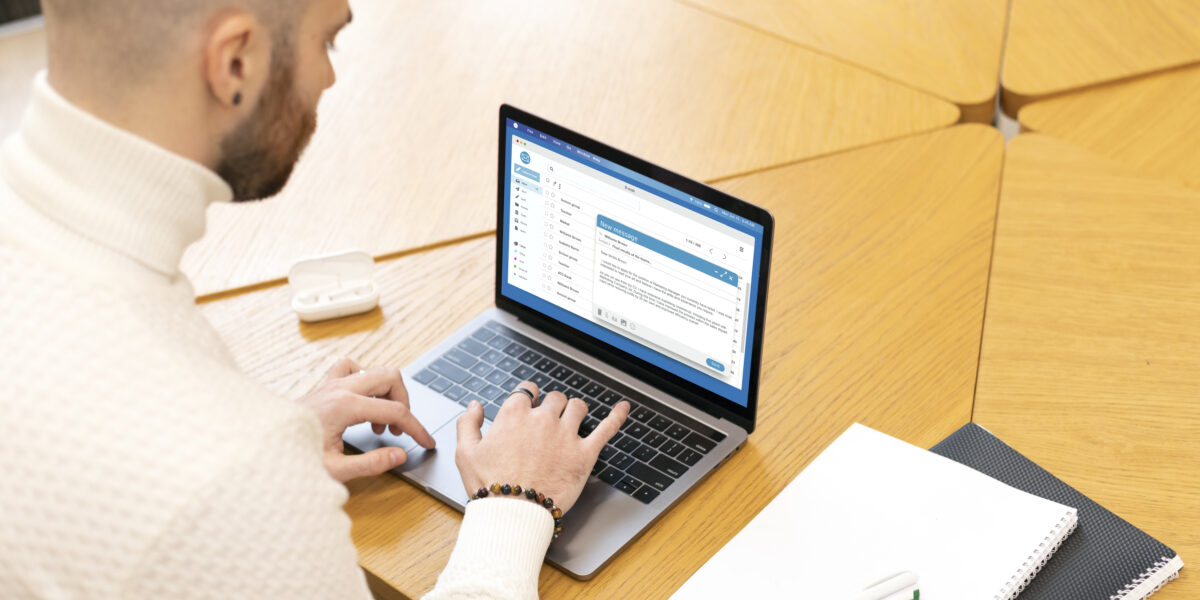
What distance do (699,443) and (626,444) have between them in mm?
76

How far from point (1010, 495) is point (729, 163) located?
0.71 metres

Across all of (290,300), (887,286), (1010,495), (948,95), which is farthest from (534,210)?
(948,95)

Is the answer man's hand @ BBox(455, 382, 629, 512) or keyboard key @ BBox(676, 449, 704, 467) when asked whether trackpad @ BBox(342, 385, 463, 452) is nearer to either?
man's hand @ BBox(455, 382, 629, 512)

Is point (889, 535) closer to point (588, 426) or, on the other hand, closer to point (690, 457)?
point (690, 457)

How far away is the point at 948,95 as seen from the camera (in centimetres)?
179

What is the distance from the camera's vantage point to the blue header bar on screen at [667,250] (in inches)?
44.4

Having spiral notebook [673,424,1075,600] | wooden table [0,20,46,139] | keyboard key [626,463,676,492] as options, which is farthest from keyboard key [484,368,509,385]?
wooden table [0,20,46,139]

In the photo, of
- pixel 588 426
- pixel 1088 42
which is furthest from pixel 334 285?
pixel 1088 42

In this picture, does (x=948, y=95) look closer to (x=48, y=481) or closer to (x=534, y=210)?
(x=534, y=210)

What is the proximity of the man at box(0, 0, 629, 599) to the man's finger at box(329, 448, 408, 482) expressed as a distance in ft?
0.85

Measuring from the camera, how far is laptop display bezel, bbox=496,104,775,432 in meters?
1.09

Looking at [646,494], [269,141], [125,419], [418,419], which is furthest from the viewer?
[418,419]

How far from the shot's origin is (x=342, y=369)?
1256 millimetres

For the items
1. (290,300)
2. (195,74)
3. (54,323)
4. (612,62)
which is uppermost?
(195,74)
